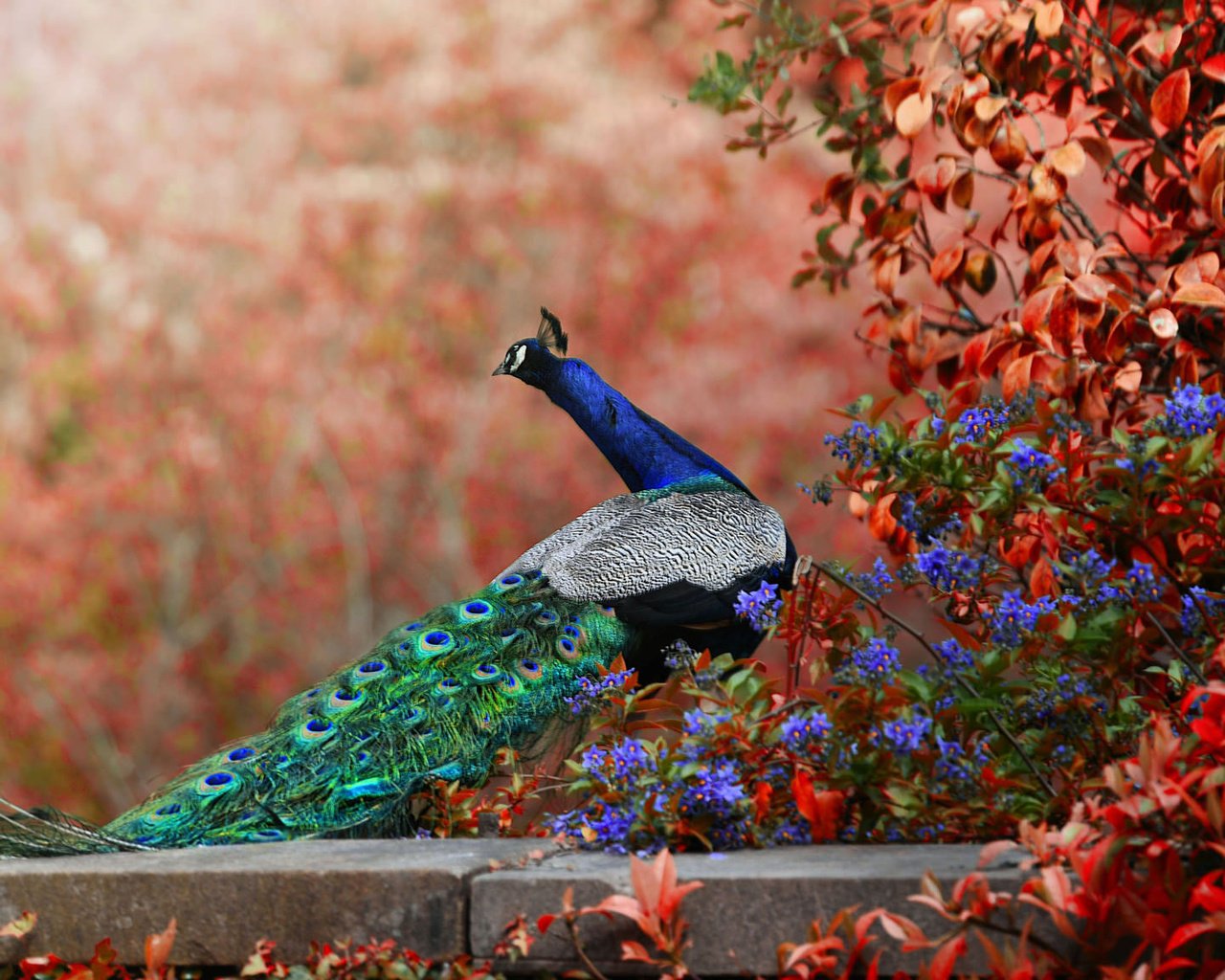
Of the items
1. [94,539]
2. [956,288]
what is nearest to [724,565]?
[956,288]

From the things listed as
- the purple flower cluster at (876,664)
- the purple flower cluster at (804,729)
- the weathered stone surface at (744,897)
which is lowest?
the weathered stone surface at (744,897)

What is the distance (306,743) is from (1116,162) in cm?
203

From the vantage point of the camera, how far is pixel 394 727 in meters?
2.47

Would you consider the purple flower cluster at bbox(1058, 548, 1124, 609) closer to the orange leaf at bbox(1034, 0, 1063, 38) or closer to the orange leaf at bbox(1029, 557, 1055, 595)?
the orange leaf at bbox(1029, 557, 1055, 595)

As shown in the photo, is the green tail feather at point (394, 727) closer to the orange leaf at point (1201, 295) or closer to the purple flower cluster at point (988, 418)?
the purple flower cluster at point (988, 418)

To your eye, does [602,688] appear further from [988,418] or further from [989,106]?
[989,106]

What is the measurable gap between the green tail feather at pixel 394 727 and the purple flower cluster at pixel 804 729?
0.87 metres

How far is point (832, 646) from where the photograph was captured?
1.89 metres

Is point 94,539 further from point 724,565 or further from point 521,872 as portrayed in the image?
point 521,872

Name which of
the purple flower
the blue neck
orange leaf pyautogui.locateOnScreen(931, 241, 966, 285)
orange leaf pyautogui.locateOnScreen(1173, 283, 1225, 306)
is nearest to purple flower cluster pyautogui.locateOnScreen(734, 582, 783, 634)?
the purple flower

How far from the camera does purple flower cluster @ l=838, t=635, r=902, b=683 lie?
64.8 inches

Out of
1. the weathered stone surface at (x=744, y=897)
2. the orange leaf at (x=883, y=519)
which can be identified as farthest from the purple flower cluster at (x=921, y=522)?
the weathered stone surface at (x=744, y=897)

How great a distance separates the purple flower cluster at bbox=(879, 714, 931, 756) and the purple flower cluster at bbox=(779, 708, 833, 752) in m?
0.09

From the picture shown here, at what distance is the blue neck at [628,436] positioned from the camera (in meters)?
3.49
